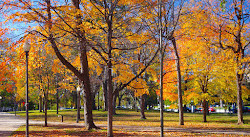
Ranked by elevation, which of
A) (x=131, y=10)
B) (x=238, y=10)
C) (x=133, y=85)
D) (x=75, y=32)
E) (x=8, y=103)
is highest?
(x=238, y=10)

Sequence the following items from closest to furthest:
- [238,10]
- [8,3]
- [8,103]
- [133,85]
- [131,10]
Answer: [8,3]
[131,10]
[133,85]
[238,10]
[8,103]

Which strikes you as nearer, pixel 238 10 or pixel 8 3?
pixel 8 3

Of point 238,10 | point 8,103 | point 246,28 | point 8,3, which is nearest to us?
point 8,3

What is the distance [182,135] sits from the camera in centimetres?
1348

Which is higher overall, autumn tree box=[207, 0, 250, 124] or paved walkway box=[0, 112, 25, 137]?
autumn tree box=[207, 0, 250, 124]

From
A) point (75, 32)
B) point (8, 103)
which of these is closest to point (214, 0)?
point (75, 32)

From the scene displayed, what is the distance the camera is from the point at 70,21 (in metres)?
12.1

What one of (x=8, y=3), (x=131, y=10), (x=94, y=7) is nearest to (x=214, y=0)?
(x=131, y=10)

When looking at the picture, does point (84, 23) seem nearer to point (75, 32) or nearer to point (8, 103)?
point (75, 32)

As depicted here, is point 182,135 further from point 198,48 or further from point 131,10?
point 198,48

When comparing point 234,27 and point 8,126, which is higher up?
point 234,27

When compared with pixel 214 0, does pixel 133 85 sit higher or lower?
lower

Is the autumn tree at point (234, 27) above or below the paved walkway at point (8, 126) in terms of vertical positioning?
above

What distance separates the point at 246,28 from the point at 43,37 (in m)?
15.7
